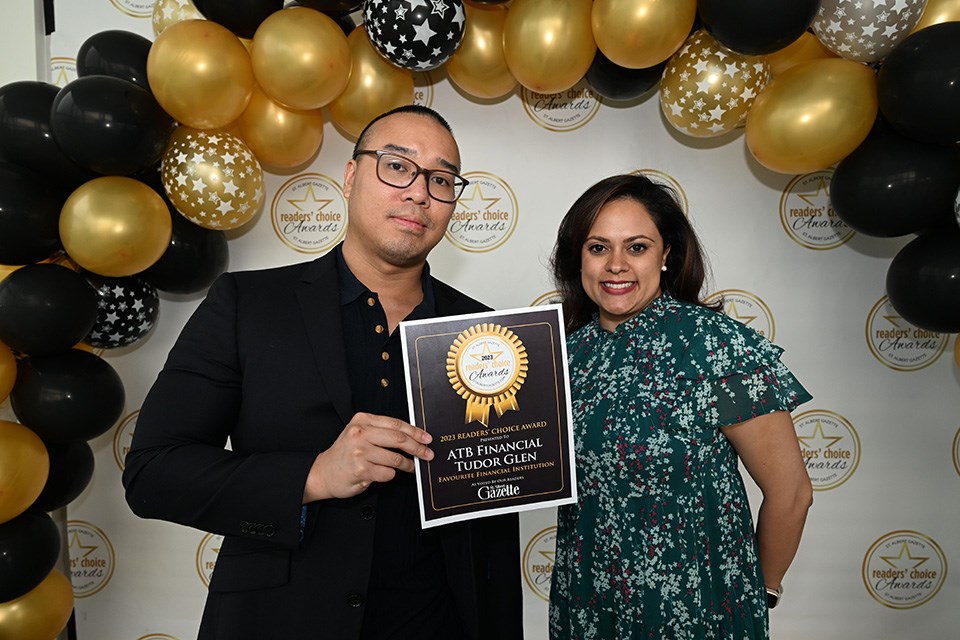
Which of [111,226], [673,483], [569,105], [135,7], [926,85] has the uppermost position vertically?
[135,7]

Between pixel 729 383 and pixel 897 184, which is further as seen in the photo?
pixel 897 184

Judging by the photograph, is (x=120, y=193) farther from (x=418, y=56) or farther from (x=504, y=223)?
(x=504, y=223)

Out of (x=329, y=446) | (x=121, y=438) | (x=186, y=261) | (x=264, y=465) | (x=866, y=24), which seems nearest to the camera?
(x=264, y=465)

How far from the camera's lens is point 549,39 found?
198 centimetres

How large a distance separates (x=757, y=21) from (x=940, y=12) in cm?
53

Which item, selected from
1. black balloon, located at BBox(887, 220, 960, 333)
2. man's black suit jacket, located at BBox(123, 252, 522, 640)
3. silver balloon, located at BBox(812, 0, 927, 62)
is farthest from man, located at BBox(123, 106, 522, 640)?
black balloon, located at BBox(887, 220, 960, 333)

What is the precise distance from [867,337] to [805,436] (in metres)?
0.40

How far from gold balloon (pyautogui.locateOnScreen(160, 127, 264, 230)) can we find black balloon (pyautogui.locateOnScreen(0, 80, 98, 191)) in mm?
240

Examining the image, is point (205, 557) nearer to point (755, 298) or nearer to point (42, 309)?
point (42, 309)

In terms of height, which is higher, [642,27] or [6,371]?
[642,27]

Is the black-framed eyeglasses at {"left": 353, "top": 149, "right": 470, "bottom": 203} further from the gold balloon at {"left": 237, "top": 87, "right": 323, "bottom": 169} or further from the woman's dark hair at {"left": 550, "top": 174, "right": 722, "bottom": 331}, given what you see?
the gold balloon at {"left": 237, "top": 87, "right": 323, "bottom": 169}

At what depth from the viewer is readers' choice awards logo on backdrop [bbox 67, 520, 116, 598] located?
2561 millimetres

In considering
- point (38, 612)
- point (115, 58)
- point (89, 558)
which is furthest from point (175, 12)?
point (89, 558)

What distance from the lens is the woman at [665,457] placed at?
5.20ft
